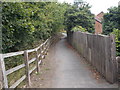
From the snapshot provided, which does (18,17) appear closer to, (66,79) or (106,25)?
(66,79)

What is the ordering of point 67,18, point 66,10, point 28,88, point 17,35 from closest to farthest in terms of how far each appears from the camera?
point 28,88 → point 17,35 → point 67,18 → point 66,10

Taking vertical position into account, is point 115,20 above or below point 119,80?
above

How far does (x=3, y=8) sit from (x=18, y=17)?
3.36 ft

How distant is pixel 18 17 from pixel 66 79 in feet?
10.9

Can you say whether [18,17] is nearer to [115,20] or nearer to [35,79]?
[35,79]

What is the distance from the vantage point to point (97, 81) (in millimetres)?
5215

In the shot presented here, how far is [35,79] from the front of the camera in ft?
18.2

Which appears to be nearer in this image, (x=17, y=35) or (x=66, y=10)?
(x=17, y=35)

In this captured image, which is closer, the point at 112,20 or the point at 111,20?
the point at 112,20

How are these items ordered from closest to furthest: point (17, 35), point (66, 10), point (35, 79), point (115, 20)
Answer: point (35, 79) → point (17, 35) → point (115, 20) → point (66, 10)

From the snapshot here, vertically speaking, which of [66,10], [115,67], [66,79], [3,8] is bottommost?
[66,79]

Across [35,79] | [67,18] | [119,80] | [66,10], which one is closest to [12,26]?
[35,79]

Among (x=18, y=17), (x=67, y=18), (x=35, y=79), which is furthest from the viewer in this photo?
(x=67, y=18)

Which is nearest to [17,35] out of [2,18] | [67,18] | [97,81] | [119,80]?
[2,18]
